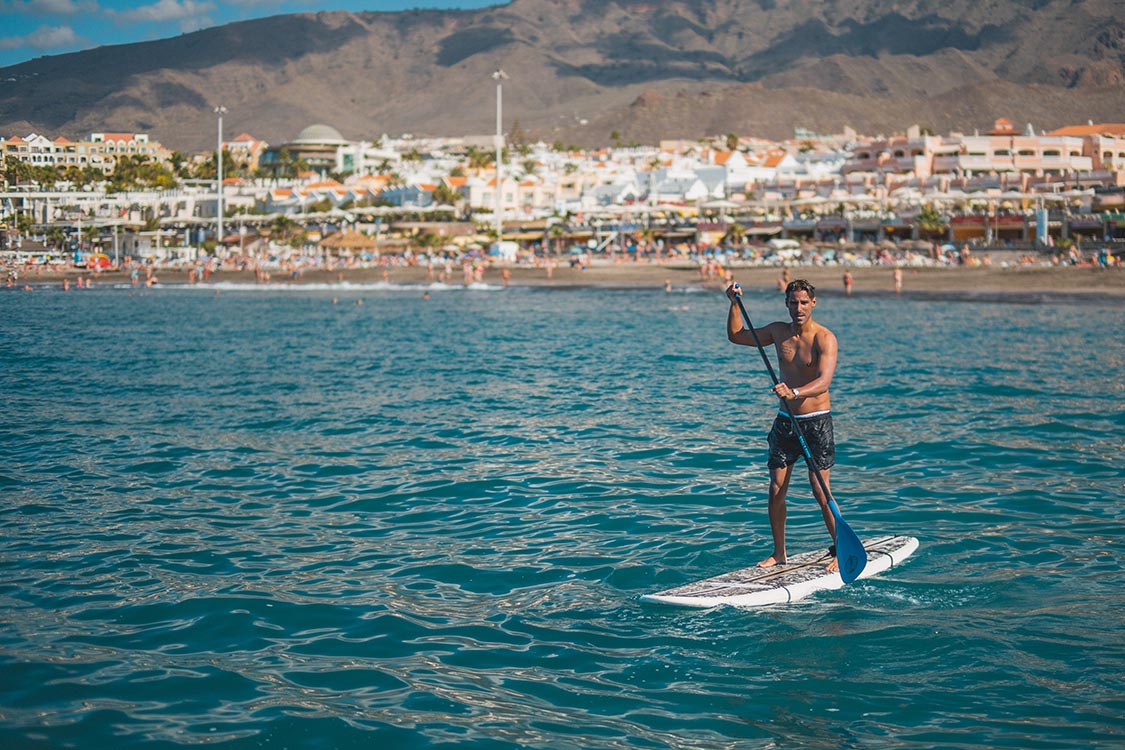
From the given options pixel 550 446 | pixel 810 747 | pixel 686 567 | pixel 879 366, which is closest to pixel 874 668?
pixel 810 747

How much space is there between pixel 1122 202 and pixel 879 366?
1813 inches

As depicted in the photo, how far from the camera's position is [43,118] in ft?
125

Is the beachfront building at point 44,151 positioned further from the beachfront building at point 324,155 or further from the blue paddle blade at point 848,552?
the beachfront building at point 324,155

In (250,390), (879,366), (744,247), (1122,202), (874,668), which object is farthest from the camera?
(744,247)

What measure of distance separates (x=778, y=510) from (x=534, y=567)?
1.94 metres

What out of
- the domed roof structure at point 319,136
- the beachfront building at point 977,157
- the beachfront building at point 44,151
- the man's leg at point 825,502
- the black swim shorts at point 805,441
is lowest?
the man's leg at point 825,502

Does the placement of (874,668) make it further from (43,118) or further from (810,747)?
(43,118)

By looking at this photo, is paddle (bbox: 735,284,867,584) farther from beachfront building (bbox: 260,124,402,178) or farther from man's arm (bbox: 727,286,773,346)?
beachfront building (bbox: 260,124,402,178)

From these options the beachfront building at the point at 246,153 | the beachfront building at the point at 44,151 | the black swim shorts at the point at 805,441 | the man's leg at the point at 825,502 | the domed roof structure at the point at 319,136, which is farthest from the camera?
the domed roof structure at the point at 319,136

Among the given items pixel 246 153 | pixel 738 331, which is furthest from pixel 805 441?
pixel 246 153

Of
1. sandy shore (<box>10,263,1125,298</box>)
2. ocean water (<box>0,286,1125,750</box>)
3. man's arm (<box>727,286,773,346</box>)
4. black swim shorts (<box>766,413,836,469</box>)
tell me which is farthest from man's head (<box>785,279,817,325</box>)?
sandy shore (<box>10,263,1125,298</box>)

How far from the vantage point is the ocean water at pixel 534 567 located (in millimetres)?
5824

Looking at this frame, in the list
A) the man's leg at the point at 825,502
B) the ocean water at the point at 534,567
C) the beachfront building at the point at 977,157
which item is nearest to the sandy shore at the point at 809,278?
the ocean water at the point at 534,567

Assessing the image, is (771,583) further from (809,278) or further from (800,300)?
(809,278)
